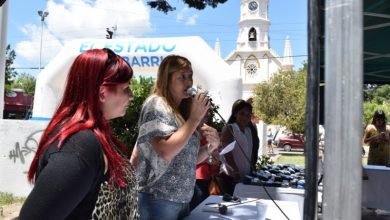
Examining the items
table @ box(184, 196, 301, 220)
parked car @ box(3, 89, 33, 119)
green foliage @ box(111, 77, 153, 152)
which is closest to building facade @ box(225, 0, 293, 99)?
parked car @ box(3, 89, 33, 119)

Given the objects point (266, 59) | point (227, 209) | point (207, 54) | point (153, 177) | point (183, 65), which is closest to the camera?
point (153, 177)

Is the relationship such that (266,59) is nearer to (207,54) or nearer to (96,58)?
Answer: (207,54)

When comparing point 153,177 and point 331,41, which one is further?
point 153,177

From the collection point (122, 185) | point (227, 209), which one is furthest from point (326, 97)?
point (227, 209)

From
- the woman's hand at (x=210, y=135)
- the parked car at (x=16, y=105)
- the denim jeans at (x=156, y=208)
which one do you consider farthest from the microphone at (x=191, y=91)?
the parked car at (x=16, y=105)

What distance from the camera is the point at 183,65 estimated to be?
1854 millimetres

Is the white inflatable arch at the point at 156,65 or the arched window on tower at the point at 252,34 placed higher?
the arched window on tower at the point at 252,34

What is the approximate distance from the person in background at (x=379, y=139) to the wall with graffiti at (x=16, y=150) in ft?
17.0

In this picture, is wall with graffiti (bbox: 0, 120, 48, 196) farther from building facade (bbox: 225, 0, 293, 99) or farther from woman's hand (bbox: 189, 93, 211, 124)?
building facade (bbox: 225, 0, 293, 99)

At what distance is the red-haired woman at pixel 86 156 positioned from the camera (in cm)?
89

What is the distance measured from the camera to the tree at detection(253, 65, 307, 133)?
32.0 metres

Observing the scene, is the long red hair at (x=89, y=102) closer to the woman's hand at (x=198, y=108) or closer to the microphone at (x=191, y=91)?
the woman's hand at (x=198, y=108)

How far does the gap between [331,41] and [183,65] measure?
108 cm

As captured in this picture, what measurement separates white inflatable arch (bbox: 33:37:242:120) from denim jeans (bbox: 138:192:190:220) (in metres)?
6.33
